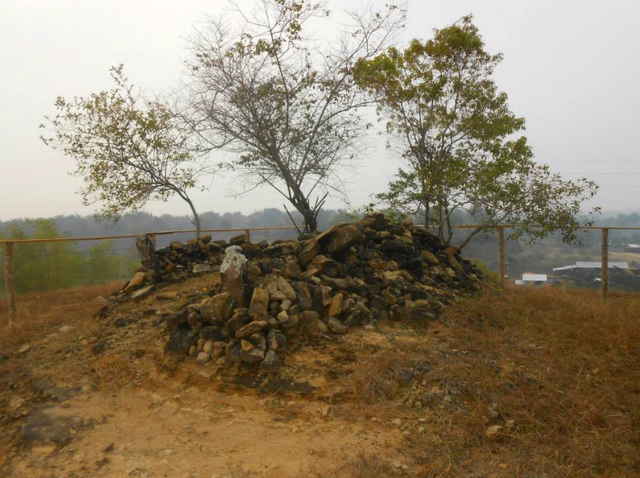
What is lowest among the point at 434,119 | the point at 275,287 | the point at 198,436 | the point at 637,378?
the point at 198,436

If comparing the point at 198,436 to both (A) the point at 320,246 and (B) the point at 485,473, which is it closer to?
(B) the point at 485,473

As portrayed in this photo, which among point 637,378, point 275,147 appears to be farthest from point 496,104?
point 637,378

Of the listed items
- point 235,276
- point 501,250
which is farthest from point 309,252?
point 501,250

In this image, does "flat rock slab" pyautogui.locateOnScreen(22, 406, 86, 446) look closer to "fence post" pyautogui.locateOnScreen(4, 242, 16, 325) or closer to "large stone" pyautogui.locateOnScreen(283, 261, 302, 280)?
"large stone" pyautogui.locateOnScreen(283, 261, 302, 280)

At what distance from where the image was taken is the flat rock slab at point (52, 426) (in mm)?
3164

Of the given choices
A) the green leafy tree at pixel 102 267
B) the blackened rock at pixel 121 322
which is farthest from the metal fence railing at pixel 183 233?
the blackened rock at pixel 121 322

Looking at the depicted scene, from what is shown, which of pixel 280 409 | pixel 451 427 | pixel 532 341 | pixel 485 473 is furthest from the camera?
pixel 532 341

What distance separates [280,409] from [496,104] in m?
6.59

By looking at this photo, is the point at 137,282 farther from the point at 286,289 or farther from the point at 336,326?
the point at 336,326

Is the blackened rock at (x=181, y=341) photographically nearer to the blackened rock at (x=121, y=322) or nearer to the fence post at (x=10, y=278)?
the blackened rock at (x=121, y=322)

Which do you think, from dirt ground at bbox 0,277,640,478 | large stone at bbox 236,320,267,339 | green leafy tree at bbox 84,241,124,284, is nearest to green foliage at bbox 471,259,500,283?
Result: dirt ground at bbox 0,277,640,478

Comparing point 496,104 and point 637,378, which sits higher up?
point 496,104

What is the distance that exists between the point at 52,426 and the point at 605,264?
7751mm

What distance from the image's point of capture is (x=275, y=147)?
7.39m
